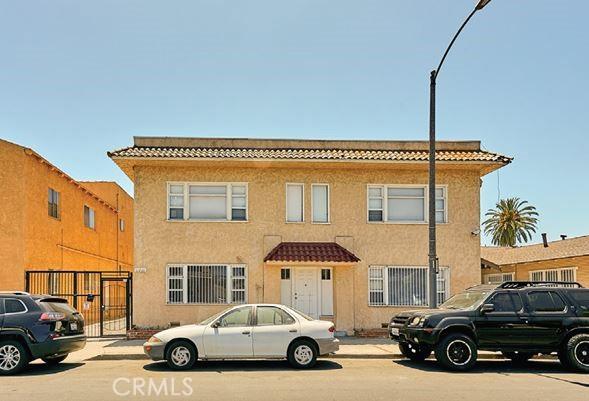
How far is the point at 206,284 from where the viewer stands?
18.5 meters

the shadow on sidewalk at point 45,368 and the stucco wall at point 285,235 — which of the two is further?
the stucco wall at point 285,235

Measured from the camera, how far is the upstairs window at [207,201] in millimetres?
18734

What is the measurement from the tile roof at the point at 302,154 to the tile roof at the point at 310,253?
2645mm

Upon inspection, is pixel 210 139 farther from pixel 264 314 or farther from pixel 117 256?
pixel 117 256

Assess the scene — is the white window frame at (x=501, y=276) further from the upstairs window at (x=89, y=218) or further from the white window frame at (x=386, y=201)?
the upstairs window at (x=89, y=218)

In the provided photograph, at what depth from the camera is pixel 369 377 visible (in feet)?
38.5

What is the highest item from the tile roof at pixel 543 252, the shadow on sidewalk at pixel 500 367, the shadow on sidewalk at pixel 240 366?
the tile roof at pixel 543 252

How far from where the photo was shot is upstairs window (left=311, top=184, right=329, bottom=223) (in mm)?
19094

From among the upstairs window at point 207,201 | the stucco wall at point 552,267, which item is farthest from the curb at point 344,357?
the stucco wall at point 552,267

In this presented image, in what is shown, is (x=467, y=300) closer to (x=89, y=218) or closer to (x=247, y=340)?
(x=247, y=340)

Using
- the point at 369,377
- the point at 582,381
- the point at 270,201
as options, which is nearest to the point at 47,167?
the point at 270,201

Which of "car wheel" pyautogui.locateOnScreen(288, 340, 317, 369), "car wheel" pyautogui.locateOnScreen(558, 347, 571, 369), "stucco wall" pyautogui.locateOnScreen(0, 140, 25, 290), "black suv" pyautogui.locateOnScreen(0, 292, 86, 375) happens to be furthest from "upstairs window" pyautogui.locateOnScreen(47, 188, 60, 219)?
"car wheel" pyautogui.locateOnScreen(558, 347, 571, 369)

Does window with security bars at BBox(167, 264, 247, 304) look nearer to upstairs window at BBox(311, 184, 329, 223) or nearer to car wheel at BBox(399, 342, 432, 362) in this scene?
upstairs window at BBox(311, 184, 329, 223)

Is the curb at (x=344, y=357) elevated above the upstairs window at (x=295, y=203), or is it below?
below
